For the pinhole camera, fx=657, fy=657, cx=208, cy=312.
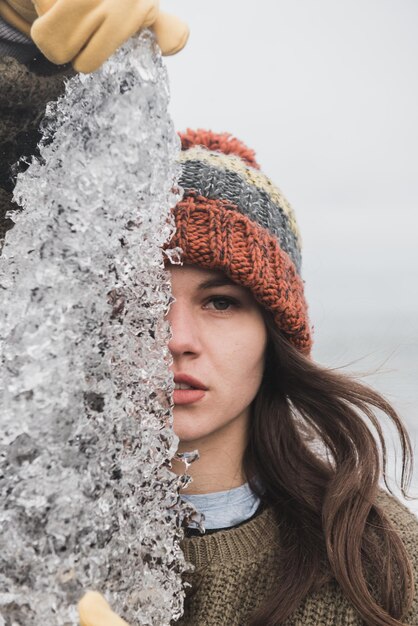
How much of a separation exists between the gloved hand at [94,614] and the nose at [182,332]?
554 mm

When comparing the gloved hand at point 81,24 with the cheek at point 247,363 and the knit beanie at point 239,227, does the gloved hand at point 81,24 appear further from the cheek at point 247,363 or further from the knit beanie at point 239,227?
the cheek at point 247,363

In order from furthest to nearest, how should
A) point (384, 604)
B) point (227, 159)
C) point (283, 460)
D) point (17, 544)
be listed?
point (283, 460) < point (227, 159) < point (384, 604) < point (17, 544)

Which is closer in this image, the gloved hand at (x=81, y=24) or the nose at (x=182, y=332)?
the gloved hand at (x=81, y=24)

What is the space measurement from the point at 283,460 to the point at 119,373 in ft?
2.55

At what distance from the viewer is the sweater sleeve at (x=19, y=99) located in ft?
2.51

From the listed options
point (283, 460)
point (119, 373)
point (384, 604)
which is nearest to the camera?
point (119, 373)

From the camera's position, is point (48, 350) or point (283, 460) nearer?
point (48, 350)

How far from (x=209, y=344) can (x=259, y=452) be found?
0.37 meters

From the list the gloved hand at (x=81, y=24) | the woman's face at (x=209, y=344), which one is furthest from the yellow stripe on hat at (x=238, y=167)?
the gloved hand at (x=81, y=24)

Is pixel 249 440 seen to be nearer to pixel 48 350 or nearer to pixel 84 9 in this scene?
pixel 48 350

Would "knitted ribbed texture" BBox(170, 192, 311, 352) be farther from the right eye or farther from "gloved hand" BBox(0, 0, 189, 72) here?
"gloved hand" BBox(0, 0, 189, 72)

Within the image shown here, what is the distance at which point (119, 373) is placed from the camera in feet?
2.56

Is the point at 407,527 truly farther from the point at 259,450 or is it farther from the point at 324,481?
the point at 259,450

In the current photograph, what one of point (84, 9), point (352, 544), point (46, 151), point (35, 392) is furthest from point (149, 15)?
point (352, 544)
